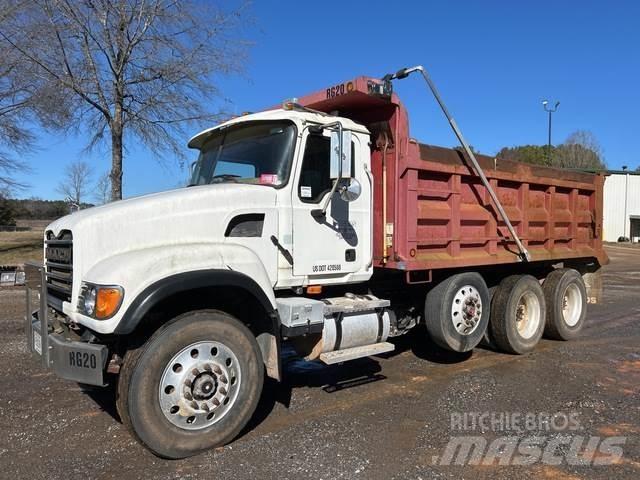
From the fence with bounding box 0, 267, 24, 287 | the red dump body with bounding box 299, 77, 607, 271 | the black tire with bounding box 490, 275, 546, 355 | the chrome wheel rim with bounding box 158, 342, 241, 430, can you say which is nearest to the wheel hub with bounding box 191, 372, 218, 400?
the chrome wheel rim with bounding box 158, 342, 241, 430

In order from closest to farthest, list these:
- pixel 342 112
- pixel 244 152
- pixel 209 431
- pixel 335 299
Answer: pixel 209 431
pixel 244 152
pixel 335 299
pixel 342 112

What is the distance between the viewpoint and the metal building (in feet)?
153

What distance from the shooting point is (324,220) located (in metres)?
5.16

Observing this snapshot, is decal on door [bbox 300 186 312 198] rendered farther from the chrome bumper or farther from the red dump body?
the chrome bumper

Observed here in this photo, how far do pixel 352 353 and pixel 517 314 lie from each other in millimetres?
3248

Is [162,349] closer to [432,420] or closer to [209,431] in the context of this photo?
[209,431]

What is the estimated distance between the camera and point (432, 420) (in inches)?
186

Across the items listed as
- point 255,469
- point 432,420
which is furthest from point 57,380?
point 432,420

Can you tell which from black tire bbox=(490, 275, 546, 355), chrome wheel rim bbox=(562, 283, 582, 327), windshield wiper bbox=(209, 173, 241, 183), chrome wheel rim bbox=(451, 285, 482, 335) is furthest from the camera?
chrome wheel rim bbox=(562, 283, 582, 327)

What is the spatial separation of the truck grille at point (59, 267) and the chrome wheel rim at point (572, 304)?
7000 mm

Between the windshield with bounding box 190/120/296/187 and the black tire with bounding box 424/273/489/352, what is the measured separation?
7.98 ft

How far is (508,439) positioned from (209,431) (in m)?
2.37

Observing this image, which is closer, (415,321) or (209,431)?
(209,431)

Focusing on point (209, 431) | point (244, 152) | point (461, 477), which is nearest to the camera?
point (461, 477)
